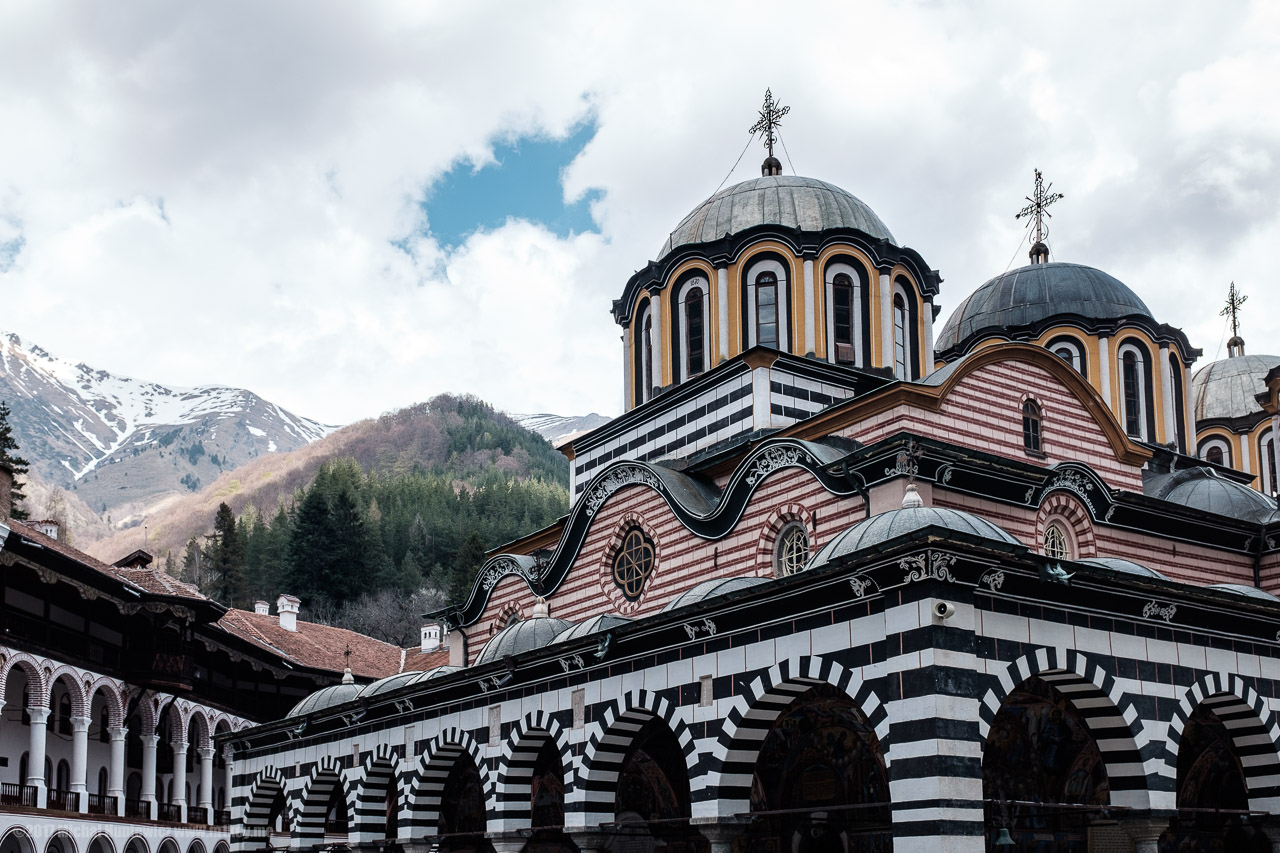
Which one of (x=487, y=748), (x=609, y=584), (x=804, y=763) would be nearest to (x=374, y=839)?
(x=487, y=748)

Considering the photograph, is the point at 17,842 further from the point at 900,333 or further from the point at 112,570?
the point at 900,333

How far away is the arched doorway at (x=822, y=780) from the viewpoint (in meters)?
17.8

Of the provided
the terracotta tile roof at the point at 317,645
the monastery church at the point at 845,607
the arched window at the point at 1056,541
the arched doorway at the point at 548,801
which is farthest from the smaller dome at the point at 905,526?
the terracotta tile roof at the point at 317,645

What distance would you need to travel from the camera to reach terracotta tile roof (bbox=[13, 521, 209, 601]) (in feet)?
115

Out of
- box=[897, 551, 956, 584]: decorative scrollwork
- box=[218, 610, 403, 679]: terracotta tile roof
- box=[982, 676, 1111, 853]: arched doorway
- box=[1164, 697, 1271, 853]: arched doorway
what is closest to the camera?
box=[897, 551, 956, 584]: decorative scrollwork

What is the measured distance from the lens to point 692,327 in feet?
87.6

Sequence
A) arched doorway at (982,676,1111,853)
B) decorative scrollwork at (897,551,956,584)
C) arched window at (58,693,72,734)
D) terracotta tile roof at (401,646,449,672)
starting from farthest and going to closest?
1. terracotta tile roof at (401,646,449,672)
2. arched window at (58,693,72,734)
3. arched doorway at (982,676,1111,853)
4. decorative scrollwork at (897,551,956,584)

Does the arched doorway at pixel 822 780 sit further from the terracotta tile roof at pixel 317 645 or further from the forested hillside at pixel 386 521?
the forested hillside at pixel 386 521

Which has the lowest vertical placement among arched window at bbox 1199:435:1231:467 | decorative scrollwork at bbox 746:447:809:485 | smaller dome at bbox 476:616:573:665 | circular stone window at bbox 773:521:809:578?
smaller dome at bbox 476:616:573:665

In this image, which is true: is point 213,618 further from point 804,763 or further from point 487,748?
point 804,763

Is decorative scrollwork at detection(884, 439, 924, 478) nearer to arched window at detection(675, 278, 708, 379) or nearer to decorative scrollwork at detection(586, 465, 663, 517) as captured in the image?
decorative scrollwork at detection(586, 465, 663, 517)

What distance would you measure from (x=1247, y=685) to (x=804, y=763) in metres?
5.60

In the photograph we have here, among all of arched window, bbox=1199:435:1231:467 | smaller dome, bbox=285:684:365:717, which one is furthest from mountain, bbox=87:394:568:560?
smaller dome, bbox=285:684:365:717

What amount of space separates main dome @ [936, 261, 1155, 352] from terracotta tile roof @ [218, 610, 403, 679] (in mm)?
23236
